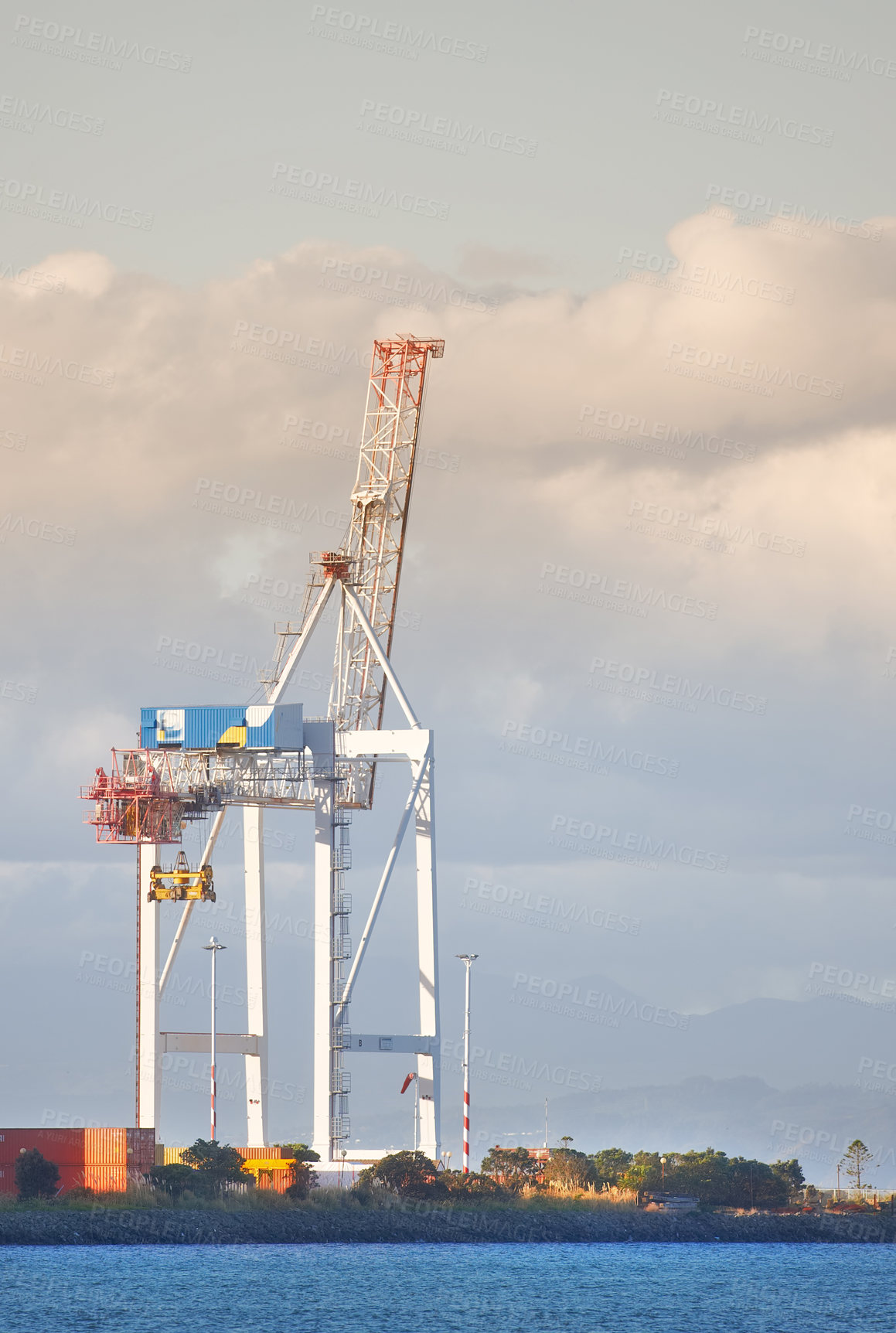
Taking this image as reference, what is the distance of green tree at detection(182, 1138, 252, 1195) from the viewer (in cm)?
9925

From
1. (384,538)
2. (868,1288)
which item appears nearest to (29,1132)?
(384,538)

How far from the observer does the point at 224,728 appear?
9875 cm

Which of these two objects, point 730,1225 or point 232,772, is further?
point 730,1225

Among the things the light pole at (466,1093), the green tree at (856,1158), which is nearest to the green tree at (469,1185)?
the light pole at (466,1093)

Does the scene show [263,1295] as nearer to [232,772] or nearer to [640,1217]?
[232,772]

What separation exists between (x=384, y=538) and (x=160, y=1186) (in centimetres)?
3536

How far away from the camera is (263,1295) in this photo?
83625 mm

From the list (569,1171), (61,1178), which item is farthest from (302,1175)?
(569,1171)

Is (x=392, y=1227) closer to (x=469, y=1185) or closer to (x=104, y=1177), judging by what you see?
(x=469, y=1185)

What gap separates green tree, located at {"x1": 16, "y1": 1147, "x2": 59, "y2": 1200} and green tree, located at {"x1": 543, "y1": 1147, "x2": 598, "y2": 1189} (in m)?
34.7

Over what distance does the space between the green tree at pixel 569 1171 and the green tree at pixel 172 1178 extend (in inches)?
1114

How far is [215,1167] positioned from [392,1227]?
10.1 metres

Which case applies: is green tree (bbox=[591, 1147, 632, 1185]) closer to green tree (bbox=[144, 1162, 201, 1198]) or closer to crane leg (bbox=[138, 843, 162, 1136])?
crane leg (bbox=[138, 843, 162, 1136])

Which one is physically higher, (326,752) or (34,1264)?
(326,752)
